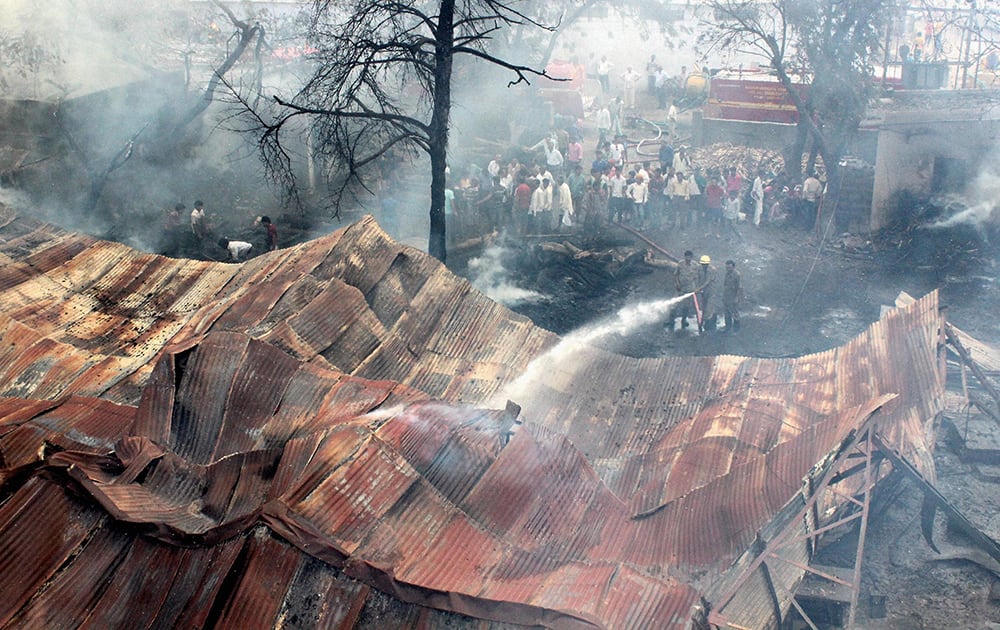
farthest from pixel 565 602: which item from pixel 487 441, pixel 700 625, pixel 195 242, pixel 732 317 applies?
pixel 195 242

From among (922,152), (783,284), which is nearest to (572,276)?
(783,284)

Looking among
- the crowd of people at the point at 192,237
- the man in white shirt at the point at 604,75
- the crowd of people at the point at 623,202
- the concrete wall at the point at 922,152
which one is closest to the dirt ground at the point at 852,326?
the crowd of people at the point at 623,202

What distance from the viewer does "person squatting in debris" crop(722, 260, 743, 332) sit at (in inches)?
484

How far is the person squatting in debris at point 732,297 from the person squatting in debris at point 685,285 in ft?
1.67

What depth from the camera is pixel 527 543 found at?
5223mm

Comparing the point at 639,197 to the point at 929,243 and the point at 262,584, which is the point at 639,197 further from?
the point at 262,584

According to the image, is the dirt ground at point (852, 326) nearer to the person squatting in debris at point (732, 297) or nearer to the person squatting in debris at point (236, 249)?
the person squatting in debris at point (732, 297)

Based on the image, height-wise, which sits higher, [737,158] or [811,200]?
[737,158]

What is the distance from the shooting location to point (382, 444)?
5.30 m

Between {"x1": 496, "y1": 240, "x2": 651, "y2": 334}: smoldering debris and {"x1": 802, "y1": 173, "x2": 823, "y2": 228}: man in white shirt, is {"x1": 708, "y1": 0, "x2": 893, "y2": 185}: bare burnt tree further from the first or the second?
{"x1": 496, "y1": 240, "x2": 651, "y2": 334}: smoldering debris

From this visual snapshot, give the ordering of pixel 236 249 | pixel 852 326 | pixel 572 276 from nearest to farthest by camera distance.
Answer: pixel 852 326, pixel 236 249, pixel 572 276

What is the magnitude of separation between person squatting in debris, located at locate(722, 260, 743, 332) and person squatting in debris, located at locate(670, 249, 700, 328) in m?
0.51

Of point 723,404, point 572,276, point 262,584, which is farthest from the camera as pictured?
point 572,276

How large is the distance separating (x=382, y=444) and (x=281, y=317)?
9.15 feet
